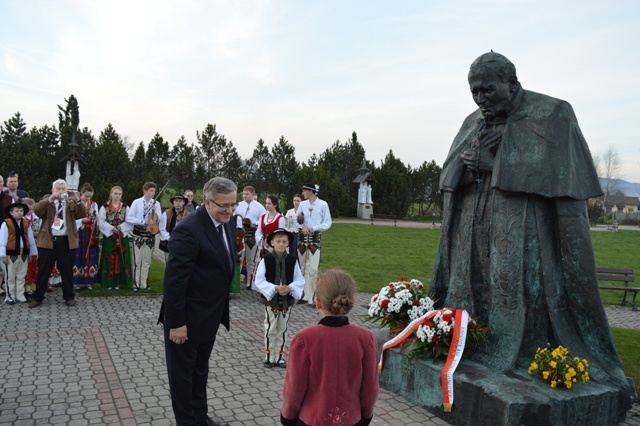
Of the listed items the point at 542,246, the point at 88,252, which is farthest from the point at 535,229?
the point at 88,252

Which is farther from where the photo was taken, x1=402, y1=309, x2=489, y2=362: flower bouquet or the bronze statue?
x1=402, y1=309, x2=489, y2=362: flower bouquet

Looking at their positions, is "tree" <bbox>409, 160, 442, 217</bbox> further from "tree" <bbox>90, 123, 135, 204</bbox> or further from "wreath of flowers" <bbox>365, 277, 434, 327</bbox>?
"wreath of flowers" <bbox>365, 277, 434, 327</bbox>

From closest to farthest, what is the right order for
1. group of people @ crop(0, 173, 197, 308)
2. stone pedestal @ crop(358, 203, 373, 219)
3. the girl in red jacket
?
1. the girl in red jacket
2. group of people @ crop(0, 173, 197, 308)
3. stone pedestal @ crop(358, 203, 373, 219)

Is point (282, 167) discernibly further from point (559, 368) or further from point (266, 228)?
point (559, 368)

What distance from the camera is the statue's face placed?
181 inches

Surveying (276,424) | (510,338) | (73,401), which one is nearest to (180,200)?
(73,401)

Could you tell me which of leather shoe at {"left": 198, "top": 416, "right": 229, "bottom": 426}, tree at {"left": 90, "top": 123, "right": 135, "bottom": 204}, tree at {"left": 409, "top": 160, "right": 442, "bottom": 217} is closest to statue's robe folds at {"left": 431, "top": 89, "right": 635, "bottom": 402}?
leather shoe at {"left": 198, "top": 416, "right": 229, "bottom": 426}

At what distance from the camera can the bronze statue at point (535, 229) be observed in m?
4.54

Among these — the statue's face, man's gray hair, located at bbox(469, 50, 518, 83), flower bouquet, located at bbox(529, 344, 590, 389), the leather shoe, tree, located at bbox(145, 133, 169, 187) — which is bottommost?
the leather shoe

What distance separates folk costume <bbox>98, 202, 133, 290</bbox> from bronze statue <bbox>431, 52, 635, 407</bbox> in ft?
23.4

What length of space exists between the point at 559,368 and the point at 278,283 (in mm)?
2913

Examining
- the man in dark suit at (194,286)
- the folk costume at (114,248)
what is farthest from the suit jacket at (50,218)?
the man in dark suit at (194,286)

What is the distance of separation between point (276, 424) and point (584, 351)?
267cm

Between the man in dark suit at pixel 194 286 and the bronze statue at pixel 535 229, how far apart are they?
235 centimetres
